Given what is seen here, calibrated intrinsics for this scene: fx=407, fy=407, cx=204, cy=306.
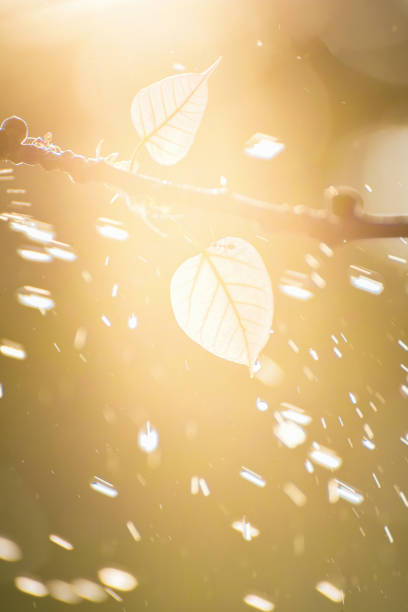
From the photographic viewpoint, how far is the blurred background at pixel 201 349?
626mm

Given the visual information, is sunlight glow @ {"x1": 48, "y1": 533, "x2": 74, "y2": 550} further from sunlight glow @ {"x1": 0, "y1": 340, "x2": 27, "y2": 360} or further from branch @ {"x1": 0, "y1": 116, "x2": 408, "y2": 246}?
branch @ {"x1": 0, "y1": 116, "x2": 408, "y2": 246}

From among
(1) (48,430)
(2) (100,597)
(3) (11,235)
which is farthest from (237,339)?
(2) (100,597)

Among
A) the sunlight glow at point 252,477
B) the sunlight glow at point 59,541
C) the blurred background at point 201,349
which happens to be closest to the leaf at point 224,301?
the blurred background at point 201,349

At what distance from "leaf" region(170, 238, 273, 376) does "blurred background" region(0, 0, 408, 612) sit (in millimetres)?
334

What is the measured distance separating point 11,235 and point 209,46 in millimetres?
469

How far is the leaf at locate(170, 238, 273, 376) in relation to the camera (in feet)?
0.43

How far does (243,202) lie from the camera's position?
0.32 feet

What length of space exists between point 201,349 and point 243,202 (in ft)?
2.30

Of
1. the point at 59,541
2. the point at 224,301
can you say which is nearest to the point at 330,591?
the point at 59,541

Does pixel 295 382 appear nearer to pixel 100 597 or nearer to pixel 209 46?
pixel 209 46

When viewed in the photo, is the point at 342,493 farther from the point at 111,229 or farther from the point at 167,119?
the point at 167,119

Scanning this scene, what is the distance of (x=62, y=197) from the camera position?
0.69 meters

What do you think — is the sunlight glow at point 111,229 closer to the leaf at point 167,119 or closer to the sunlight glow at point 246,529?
the leaf at point 167,119

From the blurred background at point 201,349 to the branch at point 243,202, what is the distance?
0.34 metres
